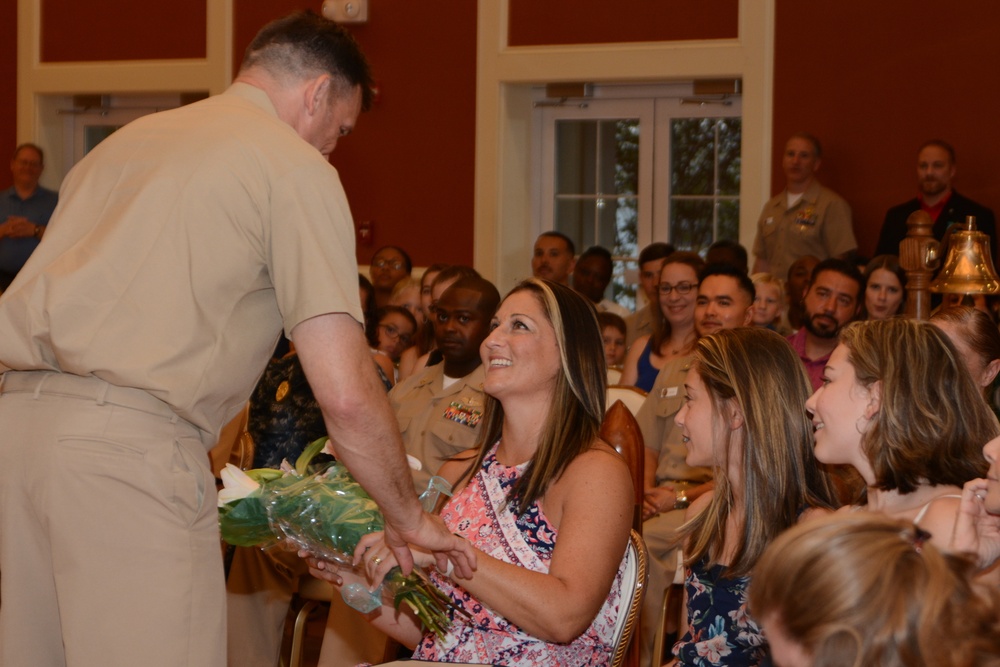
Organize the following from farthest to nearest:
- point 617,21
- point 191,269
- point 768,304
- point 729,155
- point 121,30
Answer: point 121,30, point 729,155, point 617,21, point 768,304, point 191,269

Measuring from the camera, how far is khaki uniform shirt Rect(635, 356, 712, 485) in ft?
14.2

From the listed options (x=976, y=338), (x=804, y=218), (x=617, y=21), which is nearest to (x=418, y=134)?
(x=617, y=21)

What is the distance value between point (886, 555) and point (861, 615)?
7 centimetres

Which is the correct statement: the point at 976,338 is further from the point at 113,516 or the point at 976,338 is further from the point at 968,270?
the point at 113,516

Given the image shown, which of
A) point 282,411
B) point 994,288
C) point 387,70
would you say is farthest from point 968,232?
point 387,70

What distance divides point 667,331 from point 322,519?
316 cm

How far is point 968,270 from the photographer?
3.75 m

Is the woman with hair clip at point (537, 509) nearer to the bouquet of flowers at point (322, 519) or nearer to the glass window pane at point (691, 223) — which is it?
the bouquet of flowers at point (322, 519)

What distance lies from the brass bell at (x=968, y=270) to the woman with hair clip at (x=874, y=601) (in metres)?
2.46

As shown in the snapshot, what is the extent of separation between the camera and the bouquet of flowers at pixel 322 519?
2.36m

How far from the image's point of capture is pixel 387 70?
853cm

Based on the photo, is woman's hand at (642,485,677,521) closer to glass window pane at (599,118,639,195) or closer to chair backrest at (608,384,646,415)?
chair backrest at (608,384,646,415)

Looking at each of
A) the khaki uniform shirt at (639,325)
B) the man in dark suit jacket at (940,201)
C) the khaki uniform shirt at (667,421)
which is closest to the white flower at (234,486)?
the khaki uniform shirt at (667,421)

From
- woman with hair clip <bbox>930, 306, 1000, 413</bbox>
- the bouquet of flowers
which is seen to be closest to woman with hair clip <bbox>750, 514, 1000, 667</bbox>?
the bouquet of flowers
